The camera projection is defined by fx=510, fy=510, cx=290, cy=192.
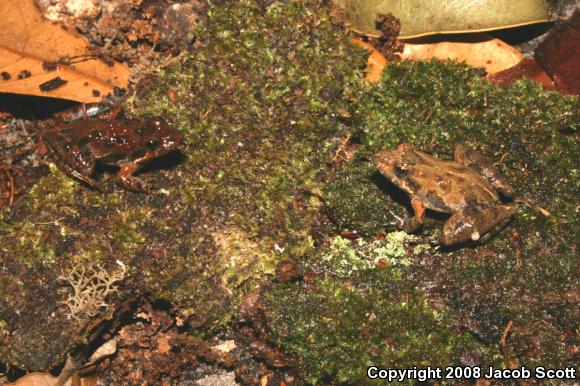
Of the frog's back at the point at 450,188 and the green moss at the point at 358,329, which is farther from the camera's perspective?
the frog's back at the point at 450,188

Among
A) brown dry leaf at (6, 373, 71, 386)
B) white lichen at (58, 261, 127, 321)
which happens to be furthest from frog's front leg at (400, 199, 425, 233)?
brown dry leaf at (6, 373, 71, 386)

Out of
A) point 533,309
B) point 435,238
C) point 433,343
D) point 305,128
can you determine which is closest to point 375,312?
point 433,343

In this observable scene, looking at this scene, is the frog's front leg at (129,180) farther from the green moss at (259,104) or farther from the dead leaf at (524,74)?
the dead leaf at (524,74)

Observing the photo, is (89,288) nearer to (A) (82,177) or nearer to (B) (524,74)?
(A) (82,177)

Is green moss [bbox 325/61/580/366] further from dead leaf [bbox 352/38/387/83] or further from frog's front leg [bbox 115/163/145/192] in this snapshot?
frog's front leg [bbox 115/163/145/192]

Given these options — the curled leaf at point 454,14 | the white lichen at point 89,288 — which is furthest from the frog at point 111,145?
the curled leaf at point 454,14
